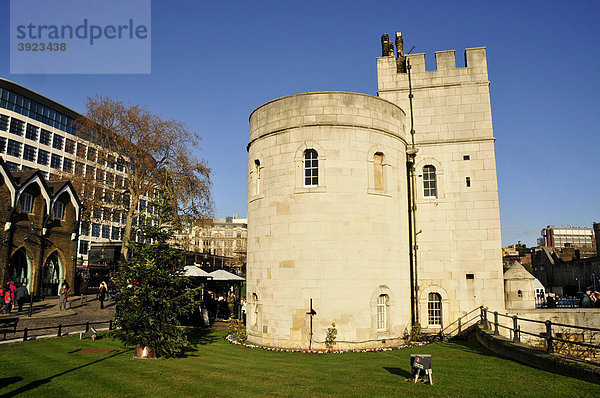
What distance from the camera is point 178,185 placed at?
3491 centimetres

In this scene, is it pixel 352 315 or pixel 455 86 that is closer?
pixel 352 315

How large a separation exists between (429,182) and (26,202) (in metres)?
27.7

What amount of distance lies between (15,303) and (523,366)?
95.2 feet

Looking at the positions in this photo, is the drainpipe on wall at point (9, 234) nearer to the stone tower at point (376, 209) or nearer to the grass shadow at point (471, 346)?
the stone tower at point (376, 209)

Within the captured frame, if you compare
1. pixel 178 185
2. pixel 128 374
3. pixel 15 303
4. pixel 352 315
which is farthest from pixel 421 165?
pixel 15 303

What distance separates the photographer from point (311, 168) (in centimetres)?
1909

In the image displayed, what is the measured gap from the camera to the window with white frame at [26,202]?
97.1ft

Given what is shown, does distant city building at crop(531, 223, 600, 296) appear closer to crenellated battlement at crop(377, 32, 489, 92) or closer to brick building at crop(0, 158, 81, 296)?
crenellated battlement at crop(377, 32, 489, 92)

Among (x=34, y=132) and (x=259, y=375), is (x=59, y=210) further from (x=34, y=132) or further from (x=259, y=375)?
(x=34, y=132)

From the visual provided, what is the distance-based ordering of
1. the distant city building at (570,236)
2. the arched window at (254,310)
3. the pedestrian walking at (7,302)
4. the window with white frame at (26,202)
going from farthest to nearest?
→ 1. the distant city building at (570,236)
2. the window with white frame at (26,202)
3. the pedestrian walking at (7,302)
4. the arched window at (254,310)

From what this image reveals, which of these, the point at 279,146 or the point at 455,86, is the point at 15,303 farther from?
the point at 455,86

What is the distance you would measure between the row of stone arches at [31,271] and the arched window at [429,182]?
26.3 m

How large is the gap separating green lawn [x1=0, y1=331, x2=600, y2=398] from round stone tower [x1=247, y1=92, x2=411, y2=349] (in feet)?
6.50

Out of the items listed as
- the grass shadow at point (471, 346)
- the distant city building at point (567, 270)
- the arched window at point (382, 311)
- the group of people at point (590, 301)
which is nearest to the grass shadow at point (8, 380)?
the arched window at point (382, 311)
